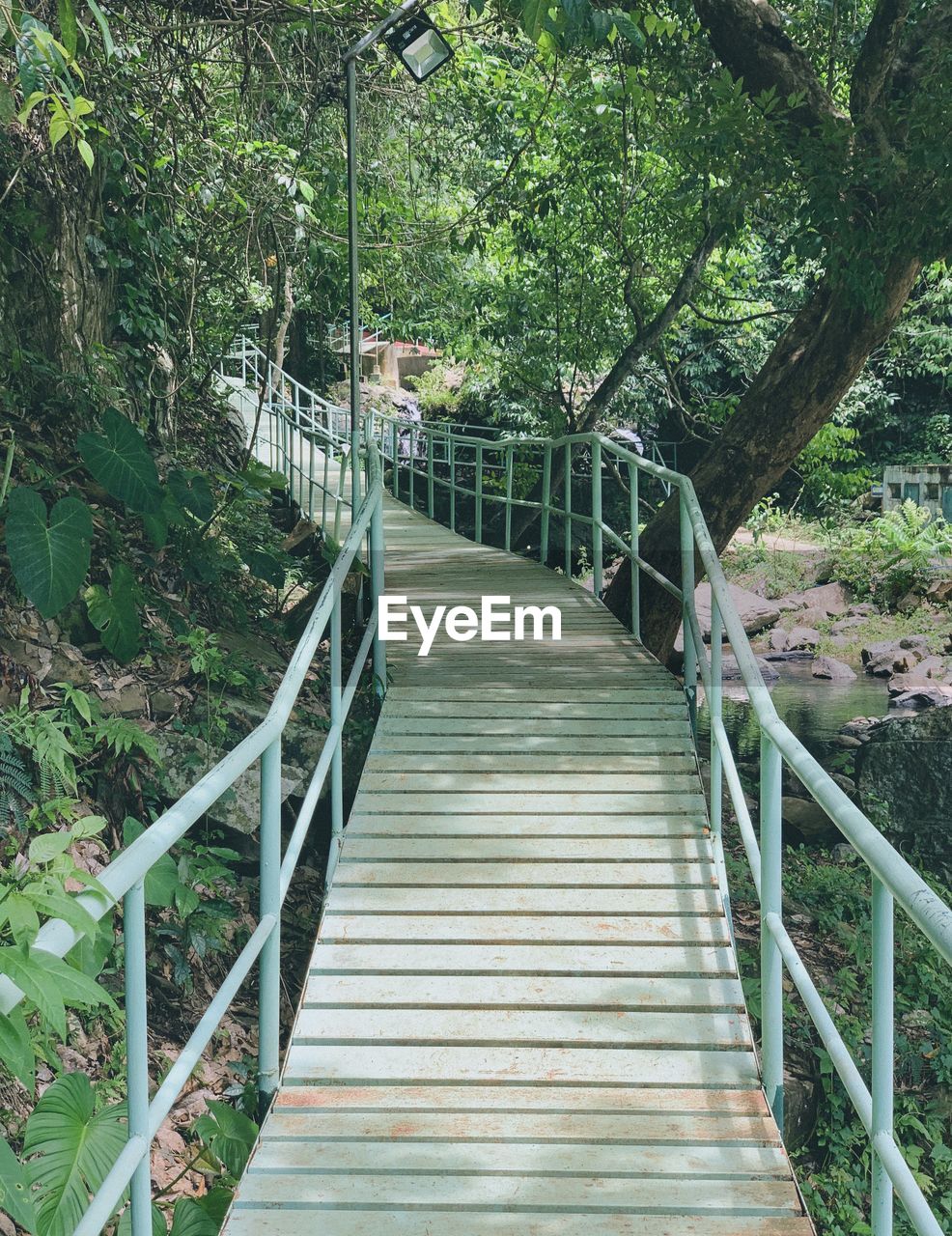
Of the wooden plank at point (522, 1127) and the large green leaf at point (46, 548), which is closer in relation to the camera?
the wooden plank at point (522, 1127)

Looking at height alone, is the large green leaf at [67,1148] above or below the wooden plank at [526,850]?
below

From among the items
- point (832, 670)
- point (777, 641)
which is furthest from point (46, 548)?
point (777, 641)

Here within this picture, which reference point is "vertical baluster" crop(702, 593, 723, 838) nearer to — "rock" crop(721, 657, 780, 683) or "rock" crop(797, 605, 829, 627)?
"rock" crop(721, 657, 780, 683)

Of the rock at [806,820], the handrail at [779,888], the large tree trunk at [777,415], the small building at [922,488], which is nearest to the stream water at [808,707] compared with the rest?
the rock at [806,820]

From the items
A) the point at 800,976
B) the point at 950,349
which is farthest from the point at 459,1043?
the point at 950,349

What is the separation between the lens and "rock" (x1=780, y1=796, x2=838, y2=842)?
7.75 metres

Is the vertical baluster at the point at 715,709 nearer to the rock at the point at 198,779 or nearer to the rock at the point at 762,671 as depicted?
the rock at the point at 198,779

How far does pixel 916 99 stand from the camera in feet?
19.2

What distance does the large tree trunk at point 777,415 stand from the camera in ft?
22.9

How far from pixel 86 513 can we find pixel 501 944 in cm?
253

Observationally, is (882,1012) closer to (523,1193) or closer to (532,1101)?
(523,1193)

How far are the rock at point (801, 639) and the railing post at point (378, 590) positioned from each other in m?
7.79

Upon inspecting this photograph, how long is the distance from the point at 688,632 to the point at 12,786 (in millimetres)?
2822

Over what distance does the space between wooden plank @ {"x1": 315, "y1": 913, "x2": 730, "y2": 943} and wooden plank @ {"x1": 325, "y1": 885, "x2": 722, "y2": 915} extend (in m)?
0.02
